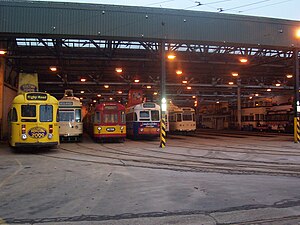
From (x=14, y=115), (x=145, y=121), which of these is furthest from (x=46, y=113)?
(x=145, y=121)

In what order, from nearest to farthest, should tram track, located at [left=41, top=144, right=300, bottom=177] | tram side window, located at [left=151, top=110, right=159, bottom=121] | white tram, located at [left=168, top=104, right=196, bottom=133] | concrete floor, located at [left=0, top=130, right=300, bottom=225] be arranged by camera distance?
concrete floor, located at [left=0, top=130, right=300, bottom=225]
tram track, located at [left=41, top=144, right=300, bottom=177]
tram side window, located at [left=151, top=110, right=159, bottom=121]
white tram, located at [left=168, top=104, right=196, bottom=133]

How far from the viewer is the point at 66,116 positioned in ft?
80.6

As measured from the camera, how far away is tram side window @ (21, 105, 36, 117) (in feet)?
57.2

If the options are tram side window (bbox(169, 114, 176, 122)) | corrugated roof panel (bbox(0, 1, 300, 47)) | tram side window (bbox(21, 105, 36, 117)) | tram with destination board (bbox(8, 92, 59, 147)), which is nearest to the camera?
tram with destination board (bbox(8, 92, 59, 147))

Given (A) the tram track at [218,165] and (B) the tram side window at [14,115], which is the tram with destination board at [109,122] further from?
(A) the tram track at [218,165]

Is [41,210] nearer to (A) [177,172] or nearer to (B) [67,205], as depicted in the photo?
(B) [67,205]

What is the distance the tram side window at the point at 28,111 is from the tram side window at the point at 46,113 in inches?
16.7

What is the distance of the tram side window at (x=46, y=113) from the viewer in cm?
1780

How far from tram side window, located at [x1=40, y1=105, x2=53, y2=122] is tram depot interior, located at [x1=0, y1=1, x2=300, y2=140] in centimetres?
519

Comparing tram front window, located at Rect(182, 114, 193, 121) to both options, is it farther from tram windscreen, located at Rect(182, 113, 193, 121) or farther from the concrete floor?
the concrete floor

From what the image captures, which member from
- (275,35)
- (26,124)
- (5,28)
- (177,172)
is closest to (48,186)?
(177,172)

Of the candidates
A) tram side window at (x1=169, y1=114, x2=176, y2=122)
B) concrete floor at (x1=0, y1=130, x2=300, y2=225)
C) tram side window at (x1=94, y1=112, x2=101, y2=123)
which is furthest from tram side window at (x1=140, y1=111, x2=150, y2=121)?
concrete floor at (x1=0, y1=130, x2=300, y2=225)

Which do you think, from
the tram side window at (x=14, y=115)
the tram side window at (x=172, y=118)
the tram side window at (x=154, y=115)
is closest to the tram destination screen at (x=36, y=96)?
the tram side window at (x=14, y=115)

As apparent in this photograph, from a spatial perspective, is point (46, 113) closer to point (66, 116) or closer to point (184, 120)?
point (66, 116)
